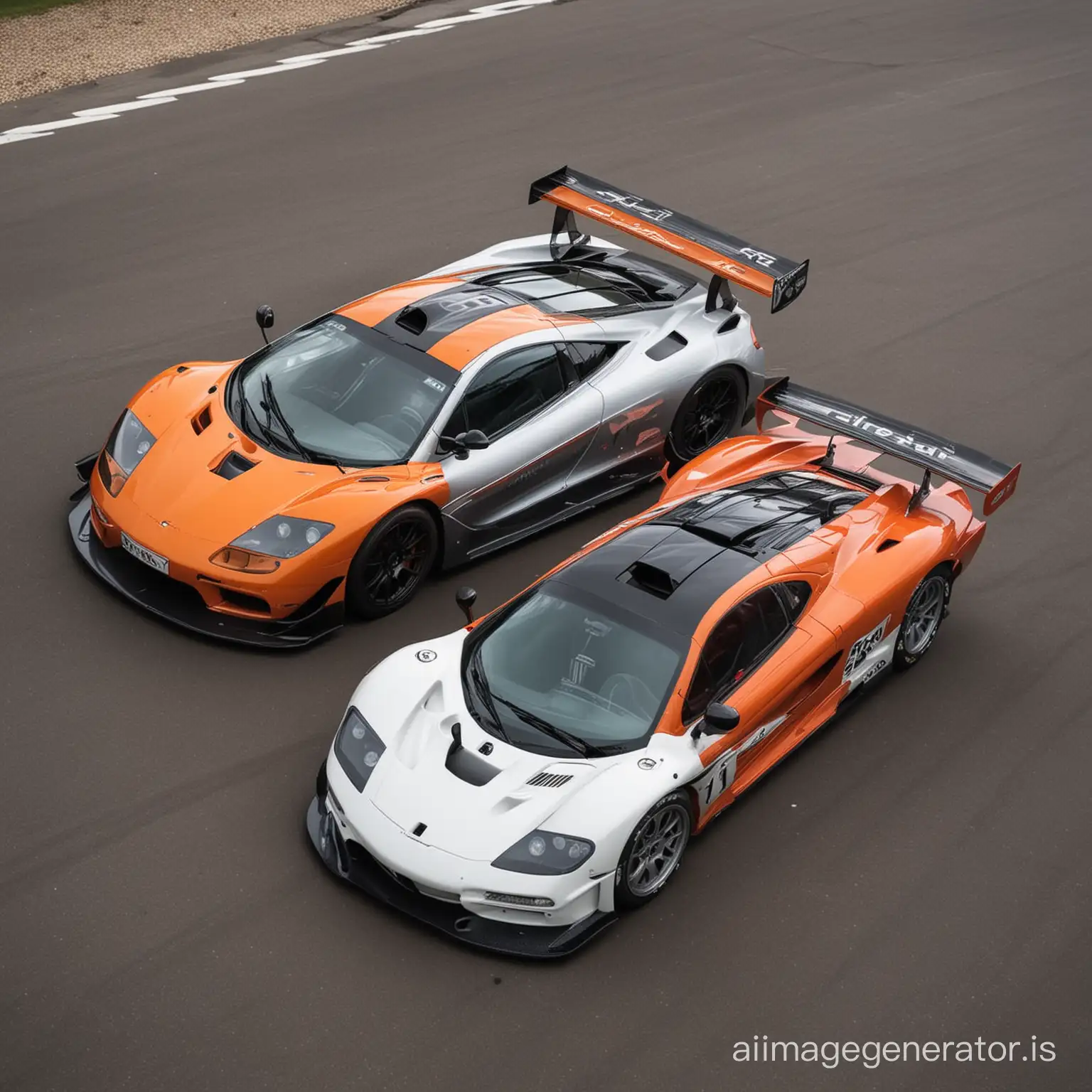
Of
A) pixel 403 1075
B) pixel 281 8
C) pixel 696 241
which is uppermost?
pixel 281 8

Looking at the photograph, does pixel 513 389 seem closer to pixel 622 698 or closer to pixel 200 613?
pixel 200 613

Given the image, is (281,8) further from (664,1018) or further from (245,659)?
(664,1018)

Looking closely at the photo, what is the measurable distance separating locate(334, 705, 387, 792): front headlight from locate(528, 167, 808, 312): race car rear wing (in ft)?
13.1

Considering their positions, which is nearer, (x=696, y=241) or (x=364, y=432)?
(x=364, y=432)

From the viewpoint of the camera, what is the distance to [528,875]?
5.79 m

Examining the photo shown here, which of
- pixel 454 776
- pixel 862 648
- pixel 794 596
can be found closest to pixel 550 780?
pixel 454 776

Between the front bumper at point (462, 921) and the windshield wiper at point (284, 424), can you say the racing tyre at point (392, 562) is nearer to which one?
the windshield wiper at point (284, 424)

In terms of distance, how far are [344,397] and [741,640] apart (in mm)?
3057

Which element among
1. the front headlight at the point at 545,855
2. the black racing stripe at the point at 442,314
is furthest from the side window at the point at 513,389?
the front headlight at the point at 545,855

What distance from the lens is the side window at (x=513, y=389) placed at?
8328mm

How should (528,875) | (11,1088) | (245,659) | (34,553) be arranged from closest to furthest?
(11,1088), (528,875), (245,659), (34,553)

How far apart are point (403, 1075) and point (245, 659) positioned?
2875 millimetres

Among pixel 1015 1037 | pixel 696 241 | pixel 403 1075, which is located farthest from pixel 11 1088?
pixel 696 241

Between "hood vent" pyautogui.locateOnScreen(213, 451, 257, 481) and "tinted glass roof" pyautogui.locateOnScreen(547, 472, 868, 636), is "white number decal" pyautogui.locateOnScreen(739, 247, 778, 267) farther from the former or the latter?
"hood vent" pyautogui.locateOnScreen(213, 451, 257, 481)
